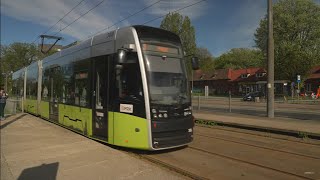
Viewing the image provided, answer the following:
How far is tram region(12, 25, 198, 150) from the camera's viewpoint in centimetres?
802

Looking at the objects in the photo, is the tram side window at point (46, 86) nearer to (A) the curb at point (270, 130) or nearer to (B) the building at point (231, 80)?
(A) the curb at point (270, 130)

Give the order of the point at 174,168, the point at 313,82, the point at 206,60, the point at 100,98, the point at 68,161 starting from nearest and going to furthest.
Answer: the point at 174,168 → the point at 68,161 → the point at 100,98 → the point at 313,82 → the point at 206,60

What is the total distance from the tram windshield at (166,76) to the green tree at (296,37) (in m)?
44.8

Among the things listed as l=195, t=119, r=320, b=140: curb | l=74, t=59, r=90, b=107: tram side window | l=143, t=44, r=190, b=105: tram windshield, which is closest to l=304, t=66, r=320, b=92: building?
l=195, t=119, r=320, b=140: curb

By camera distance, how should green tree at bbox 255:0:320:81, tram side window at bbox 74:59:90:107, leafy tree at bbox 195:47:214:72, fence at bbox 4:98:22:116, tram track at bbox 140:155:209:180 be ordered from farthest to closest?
leafy tree at bbox 195:47:214:72, green tree at bbox 255:0:320:81, fence at bbox 4:98:22:116, tram side window at bbox 74:59:90:107, tram track at bbox 140:155:209:180

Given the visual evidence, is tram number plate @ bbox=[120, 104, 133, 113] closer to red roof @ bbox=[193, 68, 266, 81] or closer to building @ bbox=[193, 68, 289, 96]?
building @ bbox=[193, 68, 289, 96]

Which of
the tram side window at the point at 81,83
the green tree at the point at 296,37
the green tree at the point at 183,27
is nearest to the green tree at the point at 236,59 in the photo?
the green tree at the point at 183,27

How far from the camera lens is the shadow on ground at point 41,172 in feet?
20.7

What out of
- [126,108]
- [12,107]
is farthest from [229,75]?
[126,108]

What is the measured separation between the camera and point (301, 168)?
23.4ft

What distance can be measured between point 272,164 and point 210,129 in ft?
20.0

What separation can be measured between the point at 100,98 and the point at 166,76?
2.13m

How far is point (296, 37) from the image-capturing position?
52.4 meters

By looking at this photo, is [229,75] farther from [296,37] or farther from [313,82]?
[296,37]
